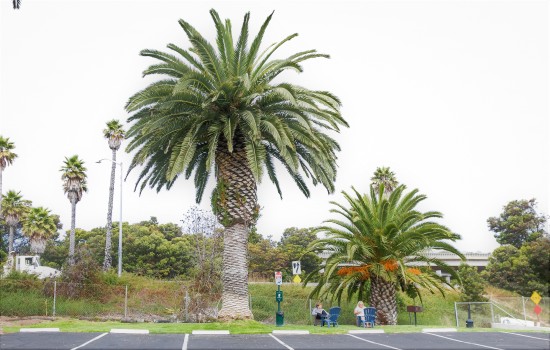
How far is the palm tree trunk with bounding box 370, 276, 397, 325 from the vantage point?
85.4 ft

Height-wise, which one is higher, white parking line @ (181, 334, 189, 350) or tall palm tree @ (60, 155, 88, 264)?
tall palm tree @ (60, 155, 88, 264)

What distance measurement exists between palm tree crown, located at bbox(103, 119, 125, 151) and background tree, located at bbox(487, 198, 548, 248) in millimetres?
42591

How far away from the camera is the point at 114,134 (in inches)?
1991

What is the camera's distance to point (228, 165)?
2197 centimetres

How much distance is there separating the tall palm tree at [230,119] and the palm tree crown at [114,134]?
2962 centimetres

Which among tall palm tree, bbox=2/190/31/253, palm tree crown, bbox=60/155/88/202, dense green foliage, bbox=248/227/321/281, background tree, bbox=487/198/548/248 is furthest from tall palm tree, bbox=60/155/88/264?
background tree, bbox=487/198/548/248

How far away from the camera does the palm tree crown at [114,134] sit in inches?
1992

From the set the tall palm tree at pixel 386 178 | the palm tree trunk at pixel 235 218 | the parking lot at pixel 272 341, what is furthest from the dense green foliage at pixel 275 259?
the parking lot at pixel 272 341

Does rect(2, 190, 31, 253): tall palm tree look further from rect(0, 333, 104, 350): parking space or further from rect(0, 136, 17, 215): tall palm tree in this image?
rect(0, 333, 104, 350): parking space

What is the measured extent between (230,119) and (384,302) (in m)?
12.9

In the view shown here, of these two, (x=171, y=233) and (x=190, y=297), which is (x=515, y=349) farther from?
(x=171, y=233)

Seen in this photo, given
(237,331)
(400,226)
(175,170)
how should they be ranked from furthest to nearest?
1. (400,226)
2. (175,170)
3. (237,331)

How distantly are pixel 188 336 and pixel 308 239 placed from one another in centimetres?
5037

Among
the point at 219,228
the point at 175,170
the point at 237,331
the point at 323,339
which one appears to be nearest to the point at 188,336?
the point at 237,331
